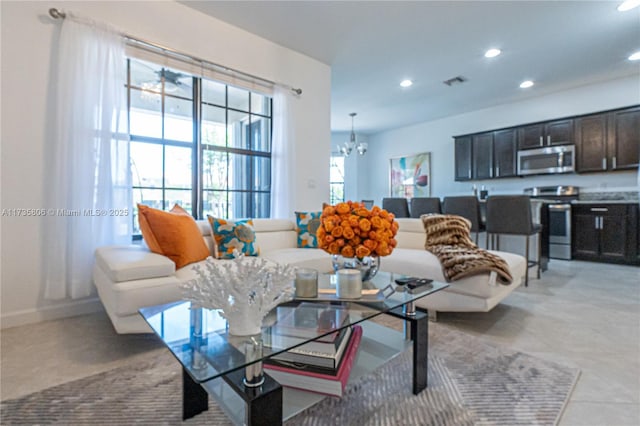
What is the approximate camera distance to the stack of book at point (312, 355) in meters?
1.00

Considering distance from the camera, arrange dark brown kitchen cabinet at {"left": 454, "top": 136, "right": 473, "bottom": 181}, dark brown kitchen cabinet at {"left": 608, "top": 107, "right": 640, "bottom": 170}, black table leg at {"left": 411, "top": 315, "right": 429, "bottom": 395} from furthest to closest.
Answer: dark brown kitchen cabinet at {"left": 454, "top": 136, "right": 473, "bottom": 181} < dark brown kitchen cabinet at {"left": 608, "top": 107, "right": 640, "bottom": 170} < black table leg at {"left": 411, "top": 315, "right": 429, "bottom": 395}

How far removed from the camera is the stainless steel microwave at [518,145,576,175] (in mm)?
4684

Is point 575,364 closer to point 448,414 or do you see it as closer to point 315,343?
point 448,414

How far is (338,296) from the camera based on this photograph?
4.65 ft

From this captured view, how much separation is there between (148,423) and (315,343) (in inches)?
27.3

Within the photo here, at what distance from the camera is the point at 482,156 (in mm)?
5707

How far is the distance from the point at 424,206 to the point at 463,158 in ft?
6.98

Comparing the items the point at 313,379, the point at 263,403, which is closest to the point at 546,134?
the point at 313,379

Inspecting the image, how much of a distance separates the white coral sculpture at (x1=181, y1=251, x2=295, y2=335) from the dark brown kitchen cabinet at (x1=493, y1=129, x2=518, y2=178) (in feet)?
18.5

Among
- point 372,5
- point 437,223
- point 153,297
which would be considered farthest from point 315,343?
point 372,5

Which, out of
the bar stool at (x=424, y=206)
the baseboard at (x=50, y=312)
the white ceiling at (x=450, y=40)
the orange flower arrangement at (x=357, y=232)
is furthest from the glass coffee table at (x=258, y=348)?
the bar stool at (x=424, y=206)

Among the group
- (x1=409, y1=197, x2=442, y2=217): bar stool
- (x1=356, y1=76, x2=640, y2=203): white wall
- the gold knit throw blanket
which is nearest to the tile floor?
the gold knit throw blanket

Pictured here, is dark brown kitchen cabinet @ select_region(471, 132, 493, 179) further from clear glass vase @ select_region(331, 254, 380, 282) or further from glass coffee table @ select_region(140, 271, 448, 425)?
clear glass vase @ select_region(331, 254, 380, 282)

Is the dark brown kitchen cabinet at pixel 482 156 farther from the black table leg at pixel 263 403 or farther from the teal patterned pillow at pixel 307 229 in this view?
the black table leg at pixel 263 403
